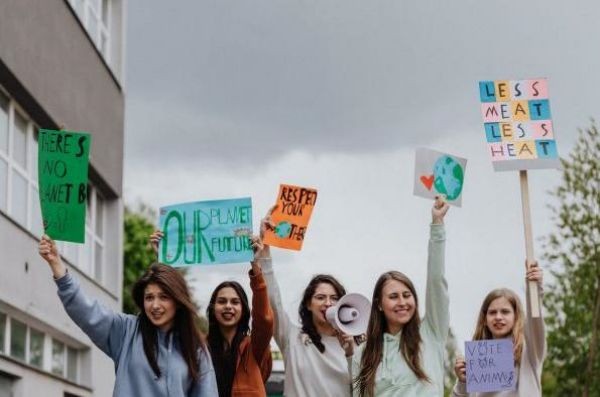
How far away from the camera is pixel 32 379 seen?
687 inches

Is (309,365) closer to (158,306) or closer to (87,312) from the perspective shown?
(158,306)

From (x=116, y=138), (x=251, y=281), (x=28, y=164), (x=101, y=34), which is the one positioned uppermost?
(x=101, y=34)

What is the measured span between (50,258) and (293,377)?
1975mm

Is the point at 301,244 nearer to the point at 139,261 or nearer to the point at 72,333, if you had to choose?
the point at 72,333

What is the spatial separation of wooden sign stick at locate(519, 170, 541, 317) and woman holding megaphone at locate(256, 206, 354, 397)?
111cm

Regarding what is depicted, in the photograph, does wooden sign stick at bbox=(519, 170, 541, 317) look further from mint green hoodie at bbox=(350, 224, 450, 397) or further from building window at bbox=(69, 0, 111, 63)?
building window at bbox=(69, 0, 111, 63)

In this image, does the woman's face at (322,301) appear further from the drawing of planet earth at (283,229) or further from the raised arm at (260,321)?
the drawing of planet earth at (283,229)

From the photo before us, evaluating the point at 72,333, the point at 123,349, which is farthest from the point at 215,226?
the point at 72,333

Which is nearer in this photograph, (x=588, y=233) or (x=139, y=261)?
Answer: (x=588, y=233)

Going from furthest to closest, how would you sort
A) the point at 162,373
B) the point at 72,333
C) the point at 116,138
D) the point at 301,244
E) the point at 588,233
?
the point at 588,233
the point at 116,138
the point at 72,333
the point at 301,244
the point at 162,373

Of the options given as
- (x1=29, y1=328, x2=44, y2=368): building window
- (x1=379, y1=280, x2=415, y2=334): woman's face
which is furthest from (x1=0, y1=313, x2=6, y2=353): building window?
(x1=379, y1=280, x2=415, y2=334): woman's face

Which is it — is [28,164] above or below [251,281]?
above

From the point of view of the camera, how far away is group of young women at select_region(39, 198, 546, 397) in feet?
23.6

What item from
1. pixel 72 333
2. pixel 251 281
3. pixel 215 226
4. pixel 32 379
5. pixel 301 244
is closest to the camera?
pixel 251 281
